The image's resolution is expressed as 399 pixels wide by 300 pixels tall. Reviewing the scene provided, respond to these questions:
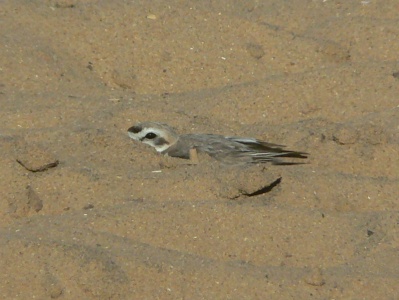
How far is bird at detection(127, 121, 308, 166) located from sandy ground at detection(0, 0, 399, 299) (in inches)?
3.8

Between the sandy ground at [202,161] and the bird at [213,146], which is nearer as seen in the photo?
the sandy ground at [202,161]

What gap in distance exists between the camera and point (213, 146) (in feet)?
21.2

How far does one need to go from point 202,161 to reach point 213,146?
11cm

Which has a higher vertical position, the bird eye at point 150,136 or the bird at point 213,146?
the bird eye at point 150,136

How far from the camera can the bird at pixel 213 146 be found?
20.5 ft

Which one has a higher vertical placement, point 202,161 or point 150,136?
point 150,136

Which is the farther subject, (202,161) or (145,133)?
(202,161)

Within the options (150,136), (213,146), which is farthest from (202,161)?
(150,136)

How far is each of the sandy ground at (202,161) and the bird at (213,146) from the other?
97 mm

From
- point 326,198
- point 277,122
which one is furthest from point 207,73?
point 326,198

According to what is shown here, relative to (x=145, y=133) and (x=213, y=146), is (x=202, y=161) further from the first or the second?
(x=145, y=133)

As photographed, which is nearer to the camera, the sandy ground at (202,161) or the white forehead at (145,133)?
the sandy ground at (202,161)

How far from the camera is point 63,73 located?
682 centimetres

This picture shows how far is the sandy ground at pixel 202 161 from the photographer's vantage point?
490 centimetres
